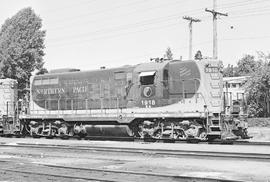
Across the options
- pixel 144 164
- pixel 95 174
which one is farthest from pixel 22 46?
pixel 95 174

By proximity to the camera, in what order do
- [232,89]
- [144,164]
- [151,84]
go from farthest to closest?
[232,89] < [151,84] < [144,164]

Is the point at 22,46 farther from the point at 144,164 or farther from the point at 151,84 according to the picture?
the point at 144,164

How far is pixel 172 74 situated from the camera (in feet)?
65.1

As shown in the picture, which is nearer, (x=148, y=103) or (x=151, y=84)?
(x=151, y=84)

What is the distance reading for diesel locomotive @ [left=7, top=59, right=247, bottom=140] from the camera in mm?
18859

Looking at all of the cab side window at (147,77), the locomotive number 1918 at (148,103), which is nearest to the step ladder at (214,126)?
the locomotive number 1918 at (148,103)

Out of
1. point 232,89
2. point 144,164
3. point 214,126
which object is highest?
point 232,89

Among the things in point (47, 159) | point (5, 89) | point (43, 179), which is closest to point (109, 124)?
point (47, 159)

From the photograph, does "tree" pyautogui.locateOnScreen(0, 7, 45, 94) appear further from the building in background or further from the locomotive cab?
the locomotive cab

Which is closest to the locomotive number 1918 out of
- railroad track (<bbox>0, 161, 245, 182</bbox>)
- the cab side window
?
the cab side window

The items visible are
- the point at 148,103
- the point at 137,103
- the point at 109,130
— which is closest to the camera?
the point at 148,103

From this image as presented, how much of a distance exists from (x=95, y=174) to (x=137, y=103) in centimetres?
1054

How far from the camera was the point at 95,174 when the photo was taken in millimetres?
10195

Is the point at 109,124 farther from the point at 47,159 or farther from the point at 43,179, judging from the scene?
the point at 43,179
